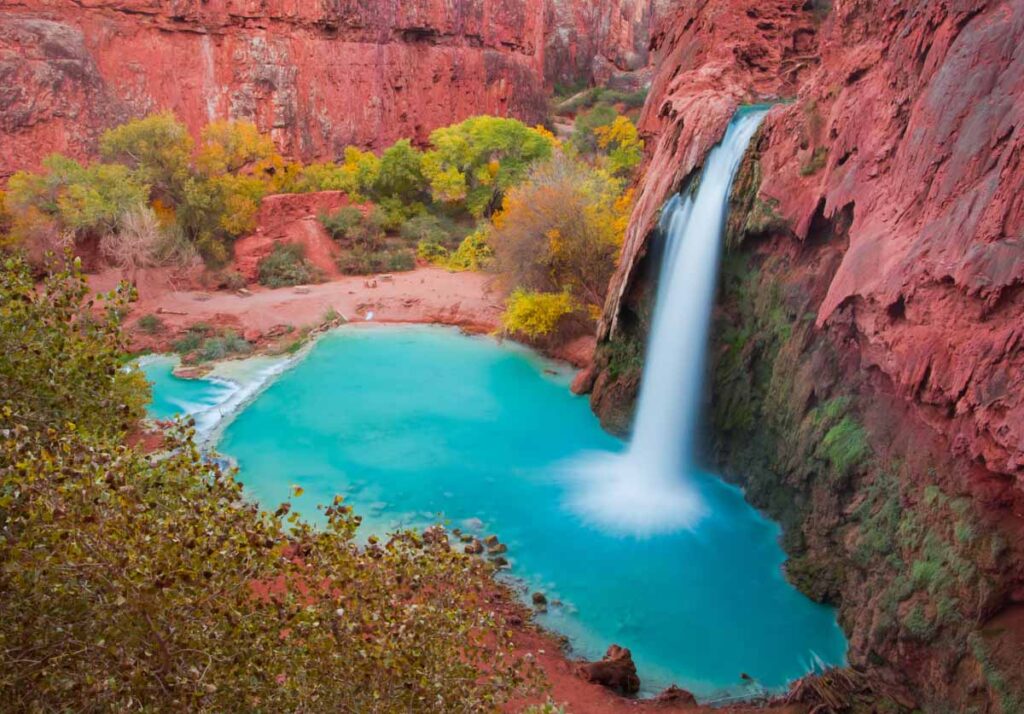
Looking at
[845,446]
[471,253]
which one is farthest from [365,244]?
[845,446]

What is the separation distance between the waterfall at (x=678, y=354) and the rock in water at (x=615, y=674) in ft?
15.2

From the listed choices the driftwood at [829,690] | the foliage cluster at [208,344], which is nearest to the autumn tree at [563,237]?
the foliage cluster at [208,344]

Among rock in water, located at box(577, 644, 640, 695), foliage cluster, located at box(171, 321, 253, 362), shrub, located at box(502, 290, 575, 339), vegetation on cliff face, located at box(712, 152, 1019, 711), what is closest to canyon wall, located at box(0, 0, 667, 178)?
foliage cluster, located at box(171, 321, 253, 362)

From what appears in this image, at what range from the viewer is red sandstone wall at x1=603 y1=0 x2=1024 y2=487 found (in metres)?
7.21

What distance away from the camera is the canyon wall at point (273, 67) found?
29.0 m

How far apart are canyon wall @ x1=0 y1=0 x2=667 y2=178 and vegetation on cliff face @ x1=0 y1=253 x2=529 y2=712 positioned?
100 ft

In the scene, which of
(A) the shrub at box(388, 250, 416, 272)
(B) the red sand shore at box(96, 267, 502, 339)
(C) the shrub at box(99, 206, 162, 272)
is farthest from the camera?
(A) the shrub at box(388, 250, 416, 272)

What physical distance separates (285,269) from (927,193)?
23307 millimetres

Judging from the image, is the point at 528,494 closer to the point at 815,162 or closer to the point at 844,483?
the point at 844,483

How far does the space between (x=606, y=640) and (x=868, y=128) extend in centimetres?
861

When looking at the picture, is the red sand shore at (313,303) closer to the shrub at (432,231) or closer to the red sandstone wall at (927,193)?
the shrub at (432,231)

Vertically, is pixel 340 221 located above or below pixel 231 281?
above

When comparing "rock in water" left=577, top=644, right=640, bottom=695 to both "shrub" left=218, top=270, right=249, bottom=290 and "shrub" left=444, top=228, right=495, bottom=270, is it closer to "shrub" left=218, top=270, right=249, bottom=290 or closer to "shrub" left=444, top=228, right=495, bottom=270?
"shrub" left=218, top=270, right=249, bottom=290

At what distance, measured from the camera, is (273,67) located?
35344mm
